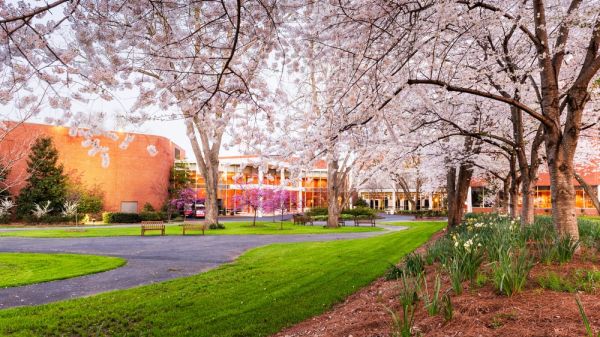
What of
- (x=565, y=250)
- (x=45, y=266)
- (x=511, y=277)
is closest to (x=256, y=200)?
(x=45, y=266)

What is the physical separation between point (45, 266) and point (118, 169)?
33.9 metres

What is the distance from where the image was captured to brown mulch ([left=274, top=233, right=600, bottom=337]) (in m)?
3.52

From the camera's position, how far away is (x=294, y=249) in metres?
14.9

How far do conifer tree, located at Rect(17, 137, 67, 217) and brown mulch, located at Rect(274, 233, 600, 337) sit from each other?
129ft

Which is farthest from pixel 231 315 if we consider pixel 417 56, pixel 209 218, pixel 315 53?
pixel 209 218

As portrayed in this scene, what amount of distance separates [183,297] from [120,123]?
3709 millimetres

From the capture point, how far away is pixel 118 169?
4325 centimetres

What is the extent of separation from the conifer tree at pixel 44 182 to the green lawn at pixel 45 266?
26.3m

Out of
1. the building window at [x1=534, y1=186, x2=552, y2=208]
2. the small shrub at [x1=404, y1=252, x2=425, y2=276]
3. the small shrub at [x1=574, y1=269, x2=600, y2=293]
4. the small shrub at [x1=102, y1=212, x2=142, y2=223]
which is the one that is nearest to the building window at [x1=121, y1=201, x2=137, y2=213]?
the small shrub at [x1=102, y1=212, x2=142, y2=223]

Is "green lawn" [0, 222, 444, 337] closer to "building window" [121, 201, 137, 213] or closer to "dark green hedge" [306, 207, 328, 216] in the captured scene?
"building window" [121, 201, 137, 213]

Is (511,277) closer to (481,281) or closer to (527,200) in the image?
(481,281)

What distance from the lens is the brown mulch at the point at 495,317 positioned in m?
3.52

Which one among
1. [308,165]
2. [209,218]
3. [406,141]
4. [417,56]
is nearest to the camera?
[417,56]

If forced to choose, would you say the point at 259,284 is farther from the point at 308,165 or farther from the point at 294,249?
the point at 294,249
